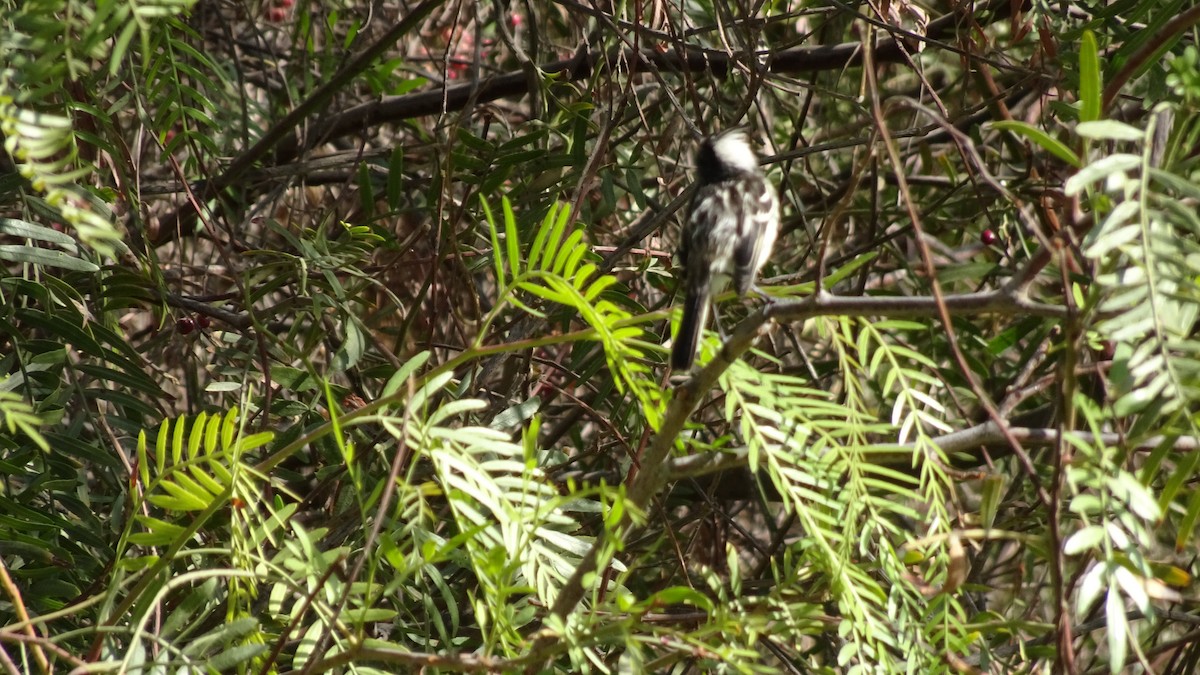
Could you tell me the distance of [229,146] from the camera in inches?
164

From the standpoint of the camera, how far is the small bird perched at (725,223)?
2961mm

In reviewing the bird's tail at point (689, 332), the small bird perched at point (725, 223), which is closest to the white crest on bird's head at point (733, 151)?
the small bird perched at point (725, 223)

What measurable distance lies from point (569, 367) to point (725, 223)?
2.29 ft

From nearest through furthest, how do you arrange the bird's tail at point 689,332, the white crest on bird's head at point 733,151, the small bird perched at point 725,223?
the bird's tail at point 689,332, the small bird perched at point 725,223, the white crest on bird's head at point 733,151

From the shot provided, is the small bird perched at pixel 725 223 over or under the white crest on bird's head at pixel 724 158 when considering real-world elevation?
under

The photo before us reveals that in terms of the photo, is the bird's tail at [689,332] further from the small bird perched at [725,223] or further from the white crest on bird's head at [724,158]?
the white crest on bird's head at [724,158]

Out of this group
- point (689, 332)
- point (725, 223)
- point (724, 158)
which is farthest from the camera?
point (724, 158)

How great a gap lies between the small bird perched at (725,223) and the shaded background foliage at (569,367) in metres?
0.13

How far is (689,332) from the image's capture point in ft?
8.29

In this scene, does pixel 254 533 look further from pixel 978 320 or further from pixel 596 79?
pixel 978 320

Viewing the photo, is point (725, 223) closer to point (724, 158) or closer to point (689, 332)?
point (724, 158)

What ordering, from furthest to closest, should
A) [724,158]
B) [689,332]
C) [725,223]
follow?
[724,158]
[725,223]
[689,332]

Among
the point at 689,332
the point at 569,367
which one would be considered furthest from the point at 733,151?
the point at 689,332

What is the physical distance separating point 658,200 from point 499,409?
1350 mm
